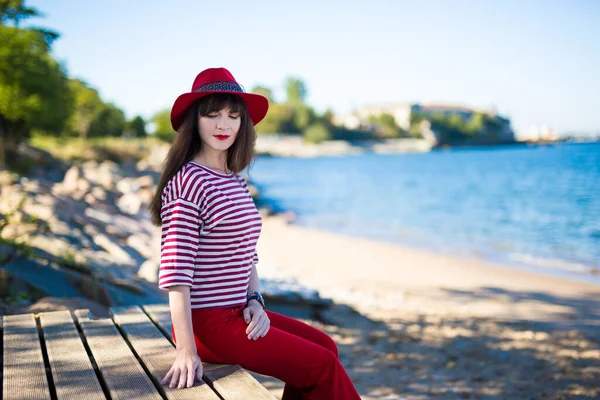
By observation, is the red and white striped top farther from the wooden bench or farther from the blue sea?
the blue sea

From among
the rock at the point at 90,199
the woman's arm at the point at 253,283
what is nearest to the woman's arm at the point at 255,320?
the woman's arm at the point at 253,283

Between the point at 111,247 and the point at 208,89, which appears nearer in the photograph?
the point at 208,89

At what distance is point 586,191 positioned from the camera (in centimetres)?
3291

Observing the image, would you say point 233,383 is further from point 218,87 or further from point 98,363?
point 218,87

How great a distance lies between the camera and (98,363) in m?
2.23

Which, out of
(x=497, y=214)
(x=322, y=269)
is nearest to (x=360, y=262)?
(x=322, y=269)

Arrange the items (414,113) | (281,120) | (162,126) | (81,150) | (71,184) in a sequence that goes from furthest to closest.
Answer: (414,113) < (281,120) < (162,126) < (81,150) < (71,184)

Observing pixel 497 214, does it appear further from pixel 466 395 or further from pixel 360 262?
pixel 466 395

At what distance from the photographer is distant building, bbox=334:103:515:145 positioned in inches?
5536

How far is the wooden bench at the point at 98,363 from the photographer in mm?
1965

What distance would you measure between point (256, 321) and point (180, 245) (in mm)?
448

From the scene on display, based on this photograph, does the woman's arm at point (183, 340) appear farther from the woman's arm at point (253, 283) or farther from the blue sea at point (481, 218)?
the blue sea at point (481, 218)

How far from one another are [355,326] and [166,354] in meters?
4.09

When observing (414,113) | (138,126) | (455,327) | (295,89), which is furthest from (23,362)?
(295,89)
